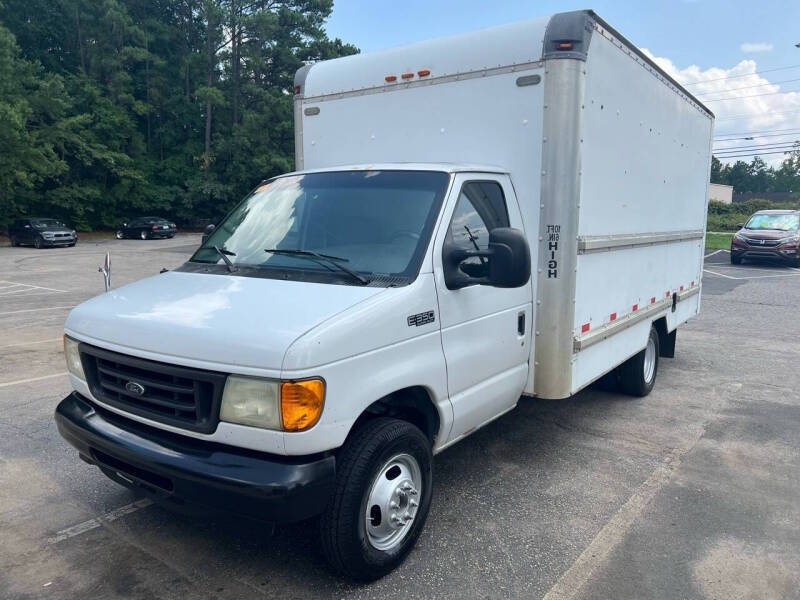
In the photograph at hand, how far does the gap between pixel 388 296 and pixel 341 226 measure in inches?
31.8

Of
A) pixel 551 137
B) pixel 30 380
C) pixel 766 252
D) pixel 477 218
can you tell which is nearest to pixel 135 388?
pixel 477 218

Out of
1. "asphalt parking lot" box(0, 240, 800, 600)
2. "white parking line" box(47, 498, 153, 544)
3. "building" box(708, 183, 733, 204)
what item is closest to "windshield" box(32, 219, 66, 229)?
"asphalt parking lot" box(0, 240, 800, 600)

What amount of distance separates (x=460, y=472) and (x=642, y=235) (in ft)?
9.04

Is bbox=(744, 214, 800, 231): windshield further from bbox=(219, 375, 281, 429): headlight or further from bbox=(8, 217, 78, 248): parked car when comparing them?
bbox=(8, 217, 78, 248): parked car

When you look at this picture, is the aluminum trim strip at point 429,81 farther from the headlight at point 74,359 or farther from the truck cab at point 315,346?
the headlight at point 74,359

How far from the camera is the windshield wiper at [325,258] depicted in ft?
10.9

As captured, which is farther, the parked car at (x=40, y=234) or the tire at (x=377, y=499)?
the parked car at (x=40, y=234)

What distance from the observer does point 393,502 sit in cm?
326

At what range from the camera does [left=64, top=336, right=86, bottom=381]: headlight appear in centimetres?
346

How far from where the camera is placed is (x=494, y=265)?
339 cm

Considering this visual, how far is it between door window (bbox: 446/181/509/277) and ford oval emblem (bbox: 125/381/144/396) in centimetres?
180

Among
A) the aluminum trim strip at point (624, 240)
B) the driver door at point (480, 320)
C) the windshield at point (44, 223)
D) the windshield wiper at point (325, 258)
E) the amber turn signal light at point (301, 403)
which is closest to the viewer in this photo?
the amber turn signal light at point (301, 403)

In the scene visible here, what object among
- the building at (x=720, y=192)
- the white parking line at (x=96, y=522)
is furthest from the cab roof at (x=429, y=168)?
the building at (x=720, y=192)

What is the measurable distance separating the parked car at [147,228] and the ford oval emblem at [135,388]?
122 ft
